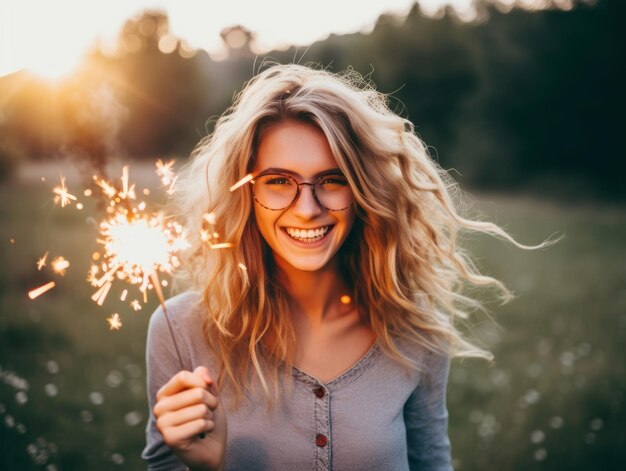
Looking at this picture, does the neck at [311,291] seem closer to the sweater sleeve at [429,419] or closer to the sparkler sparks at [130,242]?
the sweater sleeve at [429,419]

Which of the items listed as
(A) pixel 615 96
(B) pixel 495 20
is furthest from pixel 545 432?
(B) pixel 495 20

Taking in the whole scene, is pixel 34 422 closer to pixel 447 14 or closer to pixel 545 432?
pixel 545 432

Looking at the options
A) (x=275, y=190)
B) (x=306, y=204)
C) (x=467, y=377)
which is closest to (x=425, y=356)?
(x=306, y=204)

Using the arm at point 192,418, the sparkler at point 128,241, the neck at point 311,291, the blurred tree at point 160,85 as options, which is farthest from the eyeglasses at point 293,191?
the blurred tree at point 160,85

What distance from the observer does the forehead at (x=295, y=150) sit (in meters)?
2.65

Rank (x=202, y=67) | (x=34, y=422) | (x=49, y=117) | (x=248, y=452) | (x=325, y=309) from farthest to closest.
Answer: (x=202, y=67) → (x=49, y=117) → (x=34, y=422) → (x=325, y=309) → (x=248, y=452)

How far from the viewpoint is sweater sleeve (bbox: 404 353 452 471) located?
2949 millimetres

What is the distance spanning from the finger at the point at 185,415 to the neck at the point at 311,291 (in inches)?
43.5

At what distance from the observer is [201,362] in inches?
107

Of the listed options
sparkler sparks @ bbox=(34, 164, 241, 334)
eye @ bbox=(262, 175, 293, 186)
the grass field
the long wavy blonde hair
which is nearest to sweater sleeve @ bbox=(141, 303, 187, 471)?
the long wavy blonde hair

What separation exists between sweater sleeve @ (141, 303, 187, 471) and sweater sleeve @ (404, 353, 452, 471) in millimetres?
1161

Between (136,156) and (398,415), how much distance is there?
3295 centimetres

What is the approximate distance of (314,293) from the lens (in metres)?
3.00

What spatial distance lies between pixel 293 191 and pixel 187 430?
1.15 metres
